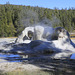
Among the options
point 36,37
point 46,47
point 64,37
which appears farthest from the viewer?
point 36,37

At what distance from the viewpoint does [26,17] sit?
51.4 metres

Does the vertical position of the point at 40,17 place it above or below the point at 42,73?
above

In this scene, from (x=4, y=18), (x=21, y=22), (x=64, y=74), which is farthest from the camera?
(x=4, y=18)

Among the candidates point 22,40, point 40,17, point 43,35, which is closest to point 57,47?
point 43,35

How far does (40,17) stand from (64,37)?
38.6 meters

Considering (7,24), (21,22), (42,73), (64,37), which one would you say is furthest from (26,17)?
(42,73)

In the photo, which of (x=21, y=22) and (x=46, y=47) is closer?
(x=46, y=47)

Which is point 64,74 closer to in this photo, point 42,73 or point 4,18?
point 42,73

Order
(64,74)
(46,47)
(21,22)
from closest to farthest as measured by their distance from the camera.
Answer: (64,74) < (46,47) < (21,22)

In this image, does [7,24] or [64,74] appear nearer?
[64,74]

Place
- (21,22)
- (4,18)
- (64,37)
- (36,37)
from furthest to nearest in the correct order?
(4,18), (21,22), (36,37), (64,37)

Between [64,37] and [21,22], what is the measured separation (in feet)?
115

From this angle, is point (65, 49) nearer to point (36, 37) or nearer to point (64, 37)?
point (64, 37)

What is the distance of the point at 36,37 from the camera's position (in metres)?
18.4
